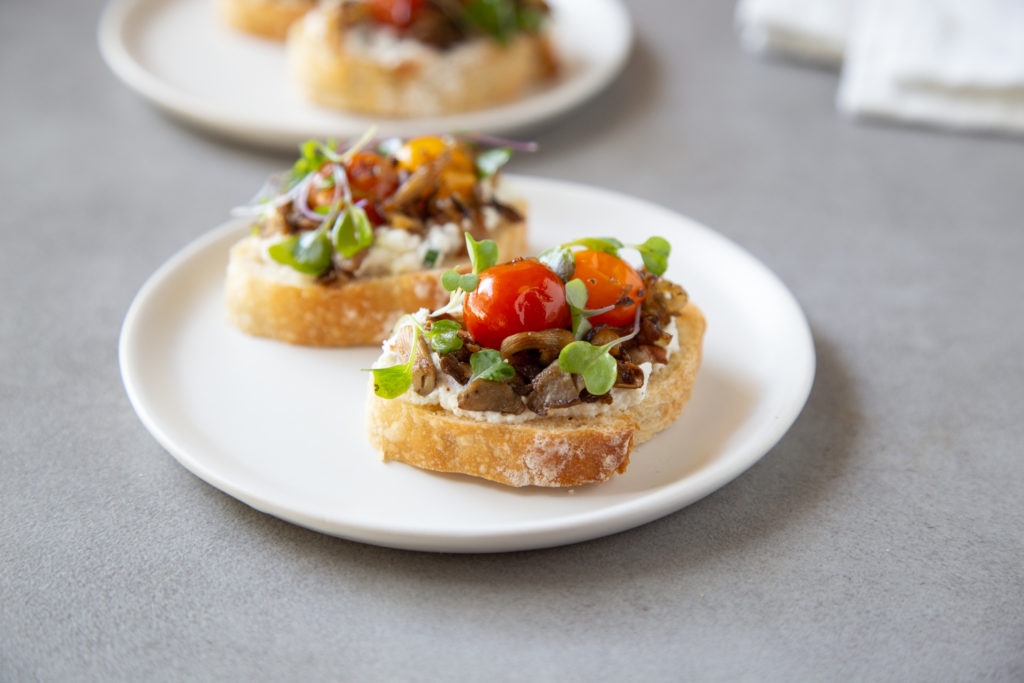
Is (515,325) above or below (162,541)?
above

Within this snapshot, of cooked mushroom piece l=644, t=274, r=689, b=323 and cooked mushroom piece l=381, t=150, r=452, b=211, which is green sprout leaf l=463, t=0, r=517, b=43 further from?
cooked mushroom piece l=644, t=274, r=689, b=323

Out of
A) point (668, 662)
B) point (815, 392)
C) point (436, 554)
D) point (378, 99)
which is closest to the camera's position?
point (668, 662)

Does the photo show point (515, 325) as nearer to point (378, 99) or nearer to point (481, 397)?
point (481, 397)

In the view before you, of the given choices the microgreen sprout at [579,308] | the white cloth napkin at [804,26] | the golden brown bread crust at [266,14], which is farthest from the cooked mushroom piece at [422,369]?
the white cloth napkin at [804,26]

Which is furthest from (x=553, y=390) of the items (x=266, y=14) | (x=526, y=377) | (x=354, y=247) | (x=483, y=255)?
(x=266, y=14)

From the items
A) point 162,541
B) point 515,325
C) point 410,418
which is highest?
point 515,325

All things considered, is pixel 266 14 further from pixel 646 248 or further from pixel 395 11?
pixel 646 248

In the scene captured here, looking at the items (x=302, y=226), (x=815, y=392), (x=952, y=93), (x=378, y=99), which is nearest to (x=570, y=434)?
(x=815, y=392)
